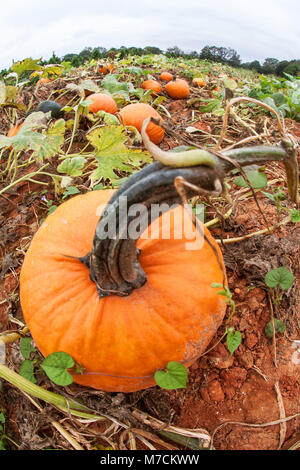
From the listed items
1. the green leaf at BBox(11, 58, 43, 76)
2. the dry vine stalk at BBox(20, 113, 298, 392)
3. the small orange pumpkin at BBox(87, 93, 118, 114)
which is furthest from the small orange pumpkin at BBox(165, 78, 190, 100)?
the dry vine stalk at BBox(20, 113, 298, 392)

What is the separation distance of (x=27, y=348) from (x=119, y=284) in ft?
2.01

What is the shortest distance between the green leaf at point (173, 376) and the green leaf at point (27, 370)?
596 mm

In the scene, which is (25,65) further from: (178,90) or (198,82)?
(198,82)

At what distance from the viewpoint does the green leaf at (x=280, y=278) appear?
55.0 inches

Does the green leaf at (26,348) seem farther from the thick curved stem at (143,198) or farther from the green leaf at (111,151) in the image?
the green leaf at (111,151)

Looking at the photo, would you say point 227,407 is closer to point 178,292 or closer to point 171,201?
point 178,292

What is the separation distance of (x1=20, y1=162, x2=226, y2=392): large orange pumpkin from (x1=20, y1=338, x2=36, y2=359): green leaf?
0.27 m

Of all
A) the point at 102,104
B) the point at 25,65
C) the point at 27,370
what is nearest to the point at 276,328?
the point at 27,370

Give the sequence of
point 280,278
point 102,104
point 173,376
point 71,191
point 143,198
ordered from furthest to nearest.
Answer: point 102,104 → point 71,191 → point 280,278 → point 173,376 → point 143,198

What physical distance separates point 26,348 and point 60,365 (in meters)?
0.38

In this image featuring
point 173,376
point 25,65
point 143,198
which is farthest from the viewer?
point 25,65

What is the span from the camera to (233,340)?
4.28 ft
